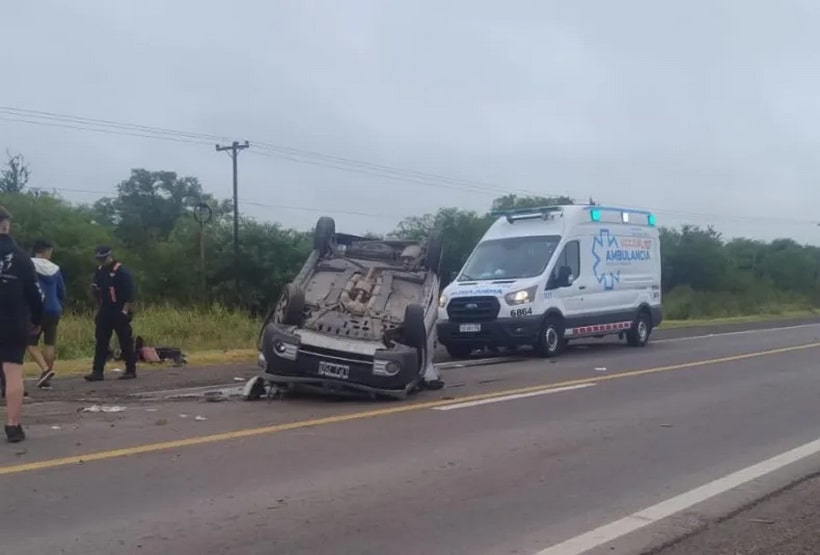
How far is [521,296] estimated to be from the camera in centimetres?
1808

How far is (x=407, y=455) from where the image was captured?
28.9 ft

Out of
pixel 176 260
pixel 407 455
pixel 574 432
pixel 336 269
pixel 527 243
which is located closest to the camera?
pixel 407 455

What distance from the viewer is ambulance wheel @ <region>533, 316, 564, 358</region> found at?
723 inches

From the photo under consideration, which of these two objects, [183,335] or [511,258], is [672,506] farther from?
[183,335]

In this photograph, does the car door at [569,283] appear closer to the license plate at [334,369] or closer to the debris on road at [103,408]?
the license plate at [334,369]

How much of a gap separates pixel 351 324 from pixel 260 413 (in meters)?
2.12

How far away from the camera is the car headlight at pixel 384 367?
38.3ft

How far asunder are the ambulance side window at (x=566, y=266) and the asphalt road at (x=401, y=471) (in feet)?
17.3

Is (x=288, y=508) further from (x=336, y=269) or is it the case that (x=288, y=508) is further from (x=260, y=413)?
(x=336, y=269)

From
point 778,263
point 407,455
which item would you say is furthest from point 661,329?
point 778,263

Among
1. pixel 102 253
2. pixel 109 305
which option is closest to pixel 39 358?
pixel 109 305

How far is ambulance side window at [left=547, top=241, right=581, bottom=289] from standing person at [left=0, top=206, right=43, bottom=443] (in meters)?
11.2

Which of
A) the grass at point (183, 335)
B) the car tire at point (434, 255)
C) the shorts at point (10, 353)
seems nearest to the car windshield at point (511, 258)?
the grass at point (183, 335)

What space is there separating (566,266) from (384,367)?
8.02 m
